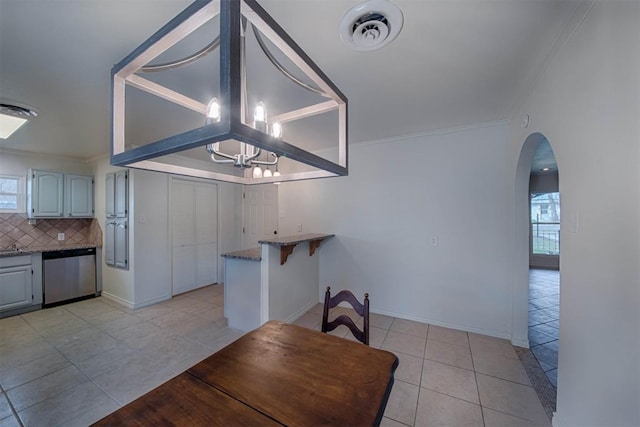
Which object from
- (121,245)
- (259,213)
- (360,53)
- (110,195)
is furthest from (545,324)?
(110,195)

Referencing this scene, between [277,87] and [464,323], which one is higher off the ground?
[277,87]

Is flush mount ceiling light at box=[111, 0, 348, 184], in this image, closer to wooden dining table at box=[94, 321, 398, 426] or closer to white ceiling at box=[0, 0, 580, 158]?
white ceiling at box=[0, 0, 580, 158]

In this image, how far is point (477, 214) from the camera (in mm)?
2855

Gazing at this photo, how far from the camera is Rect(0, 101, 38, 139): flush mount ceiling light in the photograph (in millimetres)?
2260

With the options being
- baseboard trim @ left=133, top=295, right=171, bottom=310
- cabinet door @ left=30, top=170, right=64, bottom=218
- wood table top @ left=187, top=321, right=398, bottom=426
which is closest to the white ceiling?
wood table top @ left=187, top=321, right=398, bottom=426

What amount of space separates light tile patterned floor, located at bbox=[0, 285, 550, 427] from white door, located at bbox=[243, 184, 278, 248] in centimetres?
159

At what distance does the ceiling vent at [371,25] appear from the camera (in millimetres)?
1236

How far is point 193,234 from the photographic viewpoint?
4.45 metres

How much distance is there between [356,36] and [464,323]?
3.19 meters

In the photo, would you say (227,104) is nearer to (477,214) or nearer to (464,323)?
(477,214)

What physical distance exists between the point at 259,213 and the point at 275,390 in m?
3.87

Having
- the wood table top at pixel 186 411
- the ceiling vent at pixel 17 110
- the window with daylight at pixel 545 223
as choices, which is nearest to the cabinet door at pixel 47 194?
the ceiling vent at pixel 17 110

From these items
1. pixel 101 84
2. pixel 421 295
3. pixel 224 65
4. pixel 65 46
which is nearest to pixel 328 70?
pixel 224 65

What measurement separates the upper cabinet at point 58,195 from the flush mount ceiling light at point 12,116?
104 centimetres
